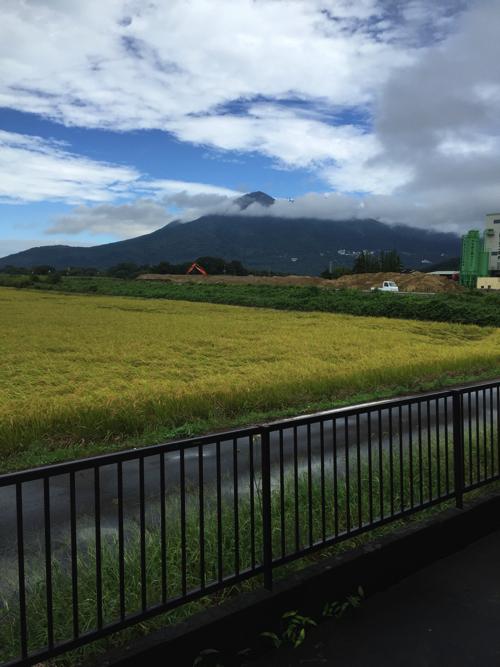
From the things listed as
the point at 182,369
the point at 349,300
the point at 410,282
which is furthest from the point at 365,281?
the point at 182,369

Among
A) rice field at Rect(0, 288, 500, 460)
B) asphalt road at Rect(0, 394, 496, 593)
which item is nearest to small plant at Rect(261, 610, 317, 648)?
asphalt road at Rect(0, 394, 496, 593)

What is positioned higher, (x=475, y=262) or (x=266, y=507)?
(x=475, y=262)

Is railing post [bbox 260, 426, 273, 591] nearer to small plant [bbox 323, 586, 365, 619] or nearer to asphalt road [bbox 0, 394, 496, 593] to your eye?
asphalt road [bbox 0, 394, 496, 593]

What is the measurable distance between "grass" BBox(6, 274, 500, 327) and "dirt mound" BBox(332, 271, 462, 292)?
28563 mm

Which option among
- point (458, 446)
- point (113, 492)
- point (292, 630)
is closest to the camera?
point (292, 630)

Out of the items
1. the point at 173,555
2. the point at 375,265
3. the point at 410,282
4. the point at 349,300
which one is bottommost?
the point at 173,555

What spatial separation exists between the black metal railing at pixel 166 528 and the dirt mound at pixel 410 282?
73.5 meters

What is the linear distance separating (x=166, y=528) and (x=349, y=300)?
130 feet

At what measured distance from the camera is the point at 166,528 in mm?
4473

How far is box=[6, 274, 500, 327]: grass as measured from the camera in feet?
116

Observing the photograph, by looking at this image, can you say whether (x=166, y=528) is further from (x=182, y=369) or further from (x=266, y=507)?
(x=182, y=369)

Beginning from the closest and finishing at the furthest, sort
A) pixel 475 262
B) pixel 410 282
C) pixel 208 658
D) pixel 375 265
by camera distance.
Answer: pixel 208 658, pixel 410 282, pixel 475 262, pixel 375 265

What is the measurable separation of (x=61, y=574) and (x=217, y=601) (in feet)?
3.38

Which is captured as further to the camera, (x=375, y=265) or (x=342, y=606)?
(x=375, y=265)
